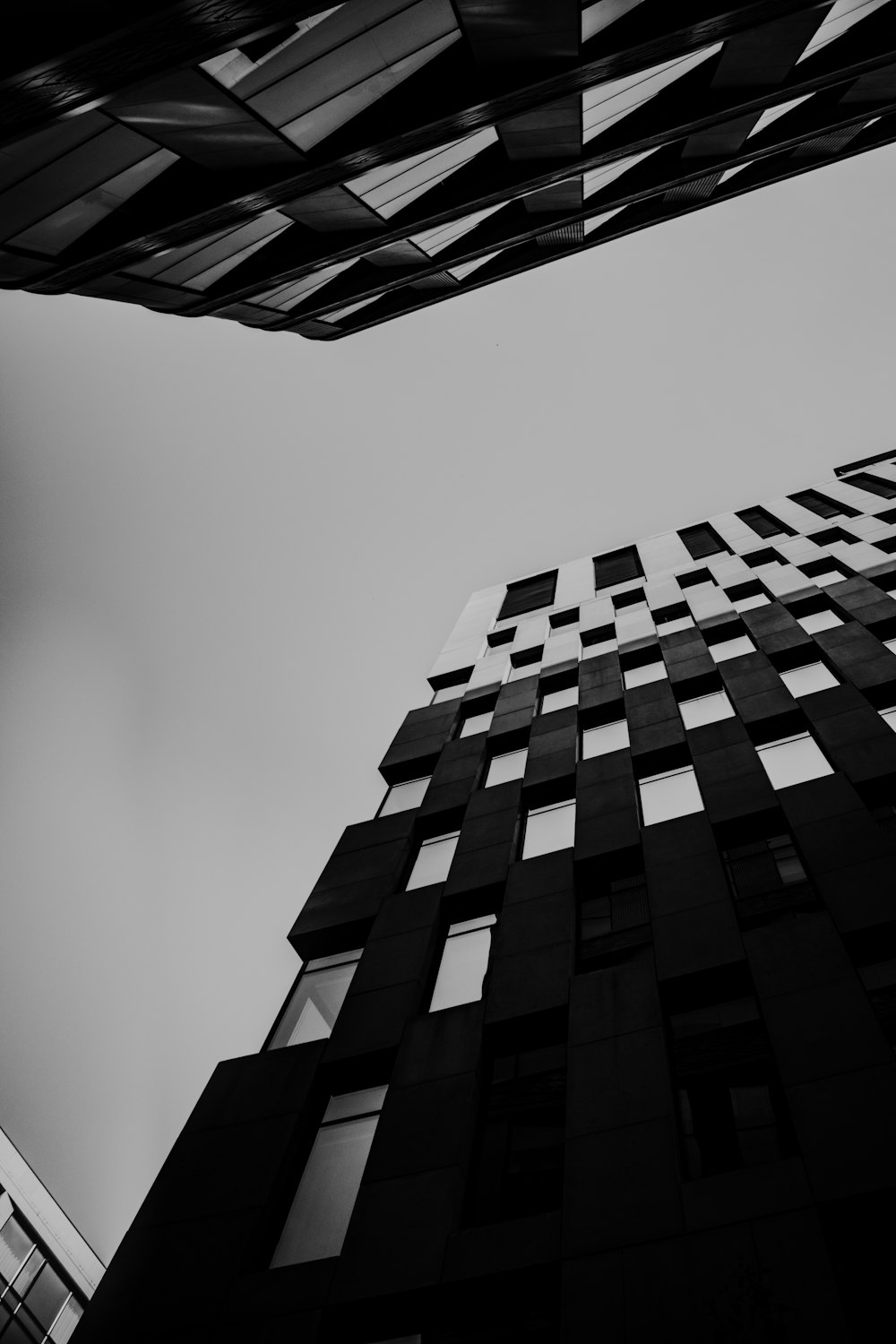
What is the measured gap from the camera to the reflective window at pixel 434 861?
1944 cm

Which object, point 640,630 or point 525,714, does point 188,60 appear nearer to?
point 525,714

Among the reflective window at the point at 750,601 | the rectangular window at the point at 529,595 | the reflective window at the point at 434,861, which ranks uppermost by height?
the reflective window at the point at 434,861

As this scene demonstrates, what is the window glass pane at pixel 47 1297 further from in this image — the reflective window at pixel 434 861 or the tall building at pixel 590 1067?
the reflective window at pixel 434 861

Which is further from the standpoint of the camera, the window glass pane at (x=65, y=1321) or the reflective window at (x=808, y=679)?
the window glass pane at (x=65, y=1321)

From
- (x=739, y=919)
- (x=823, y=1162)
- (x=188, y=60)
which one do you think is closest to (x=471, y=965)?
(x=739, y=919)

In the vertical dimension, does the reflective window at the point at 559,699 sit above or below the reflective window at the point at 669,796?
Result: below

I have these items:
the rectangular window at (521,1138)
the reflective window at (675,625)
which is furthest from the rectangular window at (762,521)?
the rectangular window at (521,1138)

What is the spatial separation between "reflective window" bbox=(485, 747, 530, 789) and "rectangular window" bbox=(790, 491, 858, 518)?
2261 centimetres

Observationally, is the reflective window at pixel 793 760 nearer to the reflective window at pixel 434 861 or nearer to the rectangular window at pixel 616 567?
the reflective window at pixel 434 861

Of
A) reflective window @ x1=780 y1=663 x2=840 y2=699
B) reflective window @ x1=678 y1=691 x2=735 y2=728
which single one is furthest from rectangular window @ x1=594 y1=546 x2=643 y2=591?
reflective window @ x1=780 y1=663 x2=840 y2=699

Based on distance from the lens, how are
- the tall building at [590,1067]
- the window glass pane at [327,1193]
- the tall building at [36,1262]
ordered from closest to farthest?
the tall building at [590,1067] → the window glass pane at [327,1193] → the tall building at [36,1262]

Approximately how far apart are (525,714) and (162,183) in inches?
662

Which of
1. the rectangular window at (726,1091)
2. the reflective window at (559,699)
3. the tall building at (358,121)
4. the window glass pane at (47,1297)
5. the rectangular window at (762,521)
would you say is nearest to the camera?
the rectangular window at (726,1091)

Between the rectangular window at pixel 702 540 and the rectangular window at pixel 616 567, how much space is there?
2.66 m
